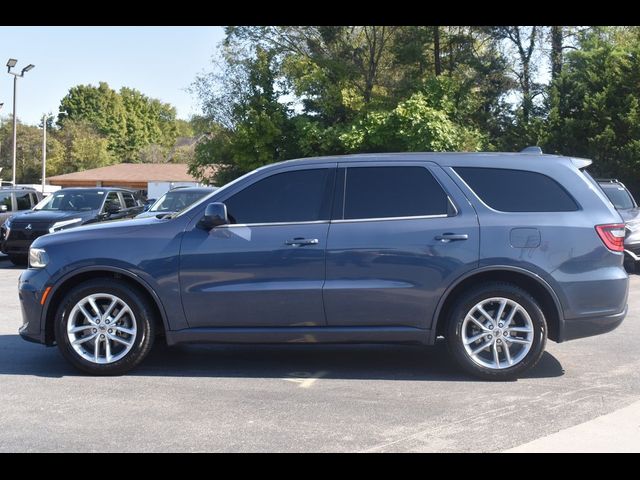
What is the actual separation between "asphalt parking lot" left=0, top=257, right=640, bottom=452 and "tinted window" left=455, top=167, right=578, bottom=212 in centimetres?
145

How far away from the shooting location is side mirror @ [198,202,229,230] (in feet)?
20.0

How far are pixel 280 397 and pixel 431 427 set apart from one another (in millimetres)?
1280

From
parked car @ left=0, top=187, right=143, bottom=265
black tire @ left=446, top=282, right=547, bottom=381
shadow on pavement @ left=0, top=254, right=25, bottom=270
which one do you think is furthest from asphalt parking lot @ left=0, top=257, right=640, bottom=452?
shadow on pavement @ left=0, top=254, right=25, bottom=270

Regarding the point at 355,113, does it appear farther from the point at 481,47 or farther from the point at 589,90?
the point at 589,90

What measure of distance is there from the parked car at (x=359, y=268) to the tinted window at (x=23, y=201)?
13016mm

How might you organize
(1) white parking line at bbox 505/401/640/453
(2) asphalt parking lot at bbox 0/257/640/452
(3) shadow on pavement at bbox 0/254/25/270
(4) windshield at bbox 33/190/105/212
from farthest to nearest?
1. (4) windshield at bbox 33/190/105/212
2. (3) shadow on pavement at bbox 0/254/25/270
3. (2) asphalt parking lot at bbox 0/257/640/452
4. (1) white parking line at bbox 505/401/640/453

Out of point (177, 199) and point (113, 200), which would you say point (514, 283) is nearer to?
point (177, 199)

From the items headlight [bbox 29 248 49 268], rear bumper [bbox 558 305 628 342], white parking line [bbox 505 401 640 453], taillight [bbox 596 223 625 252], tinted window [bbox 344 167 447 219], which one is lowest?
white parking line [bbox 505 401 640 453]

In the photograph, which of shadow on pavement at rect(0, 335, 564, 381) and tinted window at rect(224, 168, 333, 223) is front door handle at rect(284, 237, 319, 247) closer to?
tinted window at rect(224, 168, 333, 223)

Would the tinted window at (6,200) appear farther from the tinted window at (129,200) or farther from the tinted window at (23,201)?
the tinted window at (129,200)

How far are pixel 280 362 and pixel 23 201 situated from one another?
1375 centimetres

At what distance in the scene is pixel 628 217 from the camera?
14.2m

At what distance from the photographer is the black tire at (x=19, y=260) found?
15.7m
